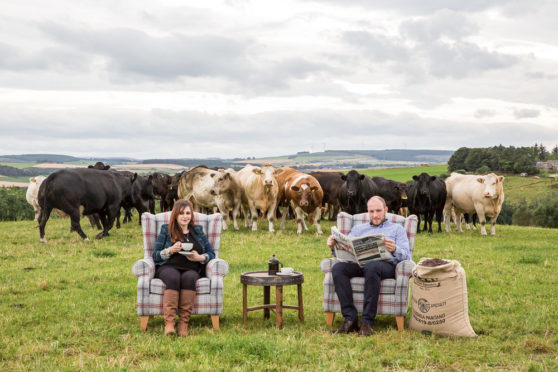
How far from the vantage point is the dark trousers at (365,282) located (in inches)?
264

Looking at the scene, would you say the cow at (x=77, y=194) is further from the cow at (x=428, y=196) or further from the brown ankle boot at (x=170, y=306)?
the cow at (x=428, y=196)

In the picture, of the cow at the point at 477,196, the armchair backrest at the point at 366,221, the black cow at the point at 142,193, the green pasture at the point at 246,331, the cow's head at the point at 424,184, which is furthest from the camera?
the black cow at the point at 142,193

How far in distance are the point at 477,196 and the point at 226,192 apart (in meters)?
8.75

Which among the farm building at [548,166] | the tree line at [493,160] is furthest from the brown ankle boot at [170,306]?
the farm building at [548,166]

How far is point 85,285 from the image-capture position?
9547mm

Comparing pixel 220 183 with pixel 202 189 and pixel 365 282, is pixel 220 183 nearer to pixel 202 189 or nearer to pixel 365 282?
pixel 202 189

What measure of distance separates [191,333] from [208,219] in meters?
1.67

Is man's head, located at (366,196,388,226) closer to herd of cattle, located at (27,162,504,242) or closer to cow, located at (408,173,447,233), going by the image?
herd of cattle, located at (27,162,504,242)

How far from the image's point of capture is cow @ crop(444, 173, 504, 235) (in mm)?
18578

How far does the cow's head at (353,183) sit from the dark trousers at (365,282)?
35.0 feet

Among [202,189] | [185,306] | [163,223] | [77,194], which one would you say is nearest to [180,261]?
[185,306]

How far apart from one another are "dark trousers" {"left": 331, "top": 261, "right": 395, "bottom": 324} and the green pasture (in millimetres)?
309

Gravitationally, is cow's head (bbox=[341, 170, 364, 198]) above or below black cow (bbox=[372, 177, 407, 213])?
above

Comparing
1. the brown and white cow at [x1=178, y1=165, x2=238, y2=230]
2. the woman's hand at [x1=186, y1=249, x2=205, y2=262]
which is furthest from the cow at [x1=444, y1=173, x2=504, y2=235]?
the woman's hand at [x1=186, y1=249, x2=205, y2=262]
